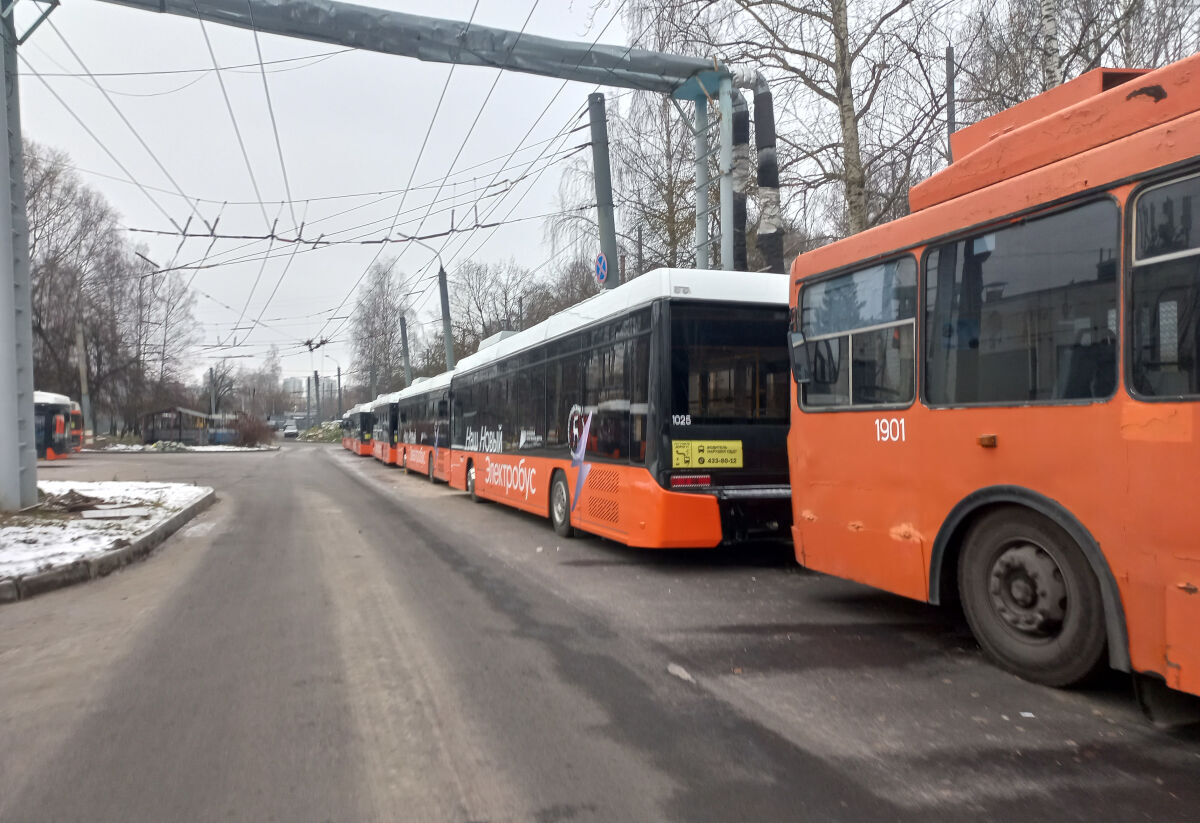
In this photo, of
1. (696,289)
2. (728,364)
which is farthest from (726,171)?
(728,364)

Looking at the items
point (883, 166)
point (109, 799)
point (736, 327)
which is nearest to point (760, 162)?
point (883, 166)

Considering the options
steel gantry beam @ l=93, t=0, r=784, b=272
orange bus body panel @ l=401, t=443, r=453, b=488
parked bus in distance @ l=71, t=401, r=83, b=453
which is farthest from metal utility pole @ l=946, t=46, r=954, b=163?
parked bus in distance @ l=71, t=401, r=83, b=453

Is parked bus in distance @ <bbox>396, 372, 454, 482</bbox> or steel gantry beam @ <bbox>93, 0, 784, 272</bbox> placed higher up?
steel gantry beam @ <bbox>93, 0, 784, 272</bbox>

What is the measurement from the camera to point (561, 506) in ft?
35.9

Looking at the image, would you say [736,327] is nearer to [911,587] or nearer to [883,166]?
[911,587]

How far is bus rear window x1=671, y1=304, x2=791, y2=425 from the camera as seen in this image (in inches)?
320

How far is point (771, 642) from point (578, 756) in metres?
2.31

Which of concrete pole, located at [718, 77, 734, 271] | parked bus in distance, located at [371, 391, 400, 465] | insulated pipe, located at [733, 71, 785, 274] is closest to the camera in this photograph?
insulated pipe, located at [733, 71, 785, 274]

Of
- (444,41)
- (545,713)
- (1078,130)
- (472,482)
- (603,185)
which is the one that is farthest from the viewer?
(472,482)

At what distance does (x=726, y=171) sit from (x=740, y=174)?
23cm

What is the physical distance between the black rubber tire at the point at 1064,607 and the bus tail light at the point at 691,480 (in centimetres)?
335

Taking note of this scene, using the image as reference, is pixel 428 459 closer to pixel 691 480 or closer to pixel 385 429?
pixel 385 429

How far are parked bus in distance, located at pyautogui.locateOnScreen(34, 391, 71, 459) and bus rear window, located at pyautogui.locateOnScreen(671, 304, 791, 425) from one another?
34.5 meters

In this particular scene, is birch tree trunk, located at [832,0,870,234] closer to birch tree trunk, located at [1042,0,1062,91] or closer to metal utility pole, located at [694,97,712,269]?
metal utility pole, located at [694,97,712,269]
